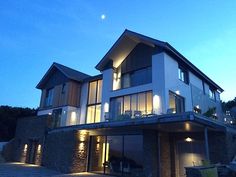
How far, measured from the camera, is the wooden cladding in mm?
22575

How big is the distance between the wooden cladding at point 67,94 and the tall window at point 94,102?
4.94 ft

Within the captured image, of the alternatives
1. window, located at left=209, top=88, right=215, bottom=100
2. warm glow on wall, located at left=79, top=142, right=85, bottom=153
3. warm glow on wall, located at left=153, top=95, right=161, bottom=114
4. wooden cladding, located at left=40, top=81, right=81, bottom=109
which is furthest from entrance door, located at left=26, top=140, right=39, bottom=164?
window, located at left=209, top=88, right=215, bottom=100

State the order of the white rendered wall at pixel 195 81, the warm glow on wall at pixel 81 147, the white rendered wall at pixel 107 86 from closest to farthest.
Answer: the warm glow on wall at pixel 81 147, the white rendered wall at pixel 107 86, the white rendered wall at pixel 195 81

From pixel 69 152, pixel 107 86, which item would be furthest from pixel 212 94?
pixel 69 152

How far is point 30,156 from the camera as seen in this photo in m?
22.2

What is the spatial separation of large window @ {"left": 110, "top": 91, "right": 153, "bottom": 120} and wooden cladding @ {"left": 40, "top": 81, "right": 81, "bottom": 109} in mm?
5069

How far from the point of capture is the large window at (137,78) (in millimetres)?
18266

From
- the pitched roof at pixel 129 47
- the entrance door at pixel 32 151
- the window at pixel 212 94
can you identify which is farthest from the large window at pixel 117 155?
the window at pixel 212 94

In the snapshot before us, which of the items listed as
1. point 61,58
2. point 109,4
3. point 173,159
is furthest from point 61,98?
point 61,58

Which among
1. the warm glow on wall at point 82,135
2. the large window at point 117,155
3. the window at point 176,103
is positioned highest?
the window at point 176,103

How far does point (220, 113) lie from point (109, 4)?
20.1 metres

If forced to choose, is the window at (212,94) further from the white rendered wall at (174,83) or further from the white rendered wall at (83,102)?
the white rendered wall at (83,102)

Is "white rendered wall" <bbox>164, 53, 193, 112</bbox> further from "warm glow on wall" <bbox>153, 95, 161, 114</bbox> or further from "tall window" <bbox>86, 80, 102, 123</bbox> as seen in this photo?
"tall window" <bbox>86, 80, 102, 123</bbox>

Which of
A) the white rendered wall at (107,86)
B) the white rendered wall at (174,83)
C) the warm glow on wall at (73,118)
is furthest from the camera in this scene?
the warm glow on wall at (73,118)
